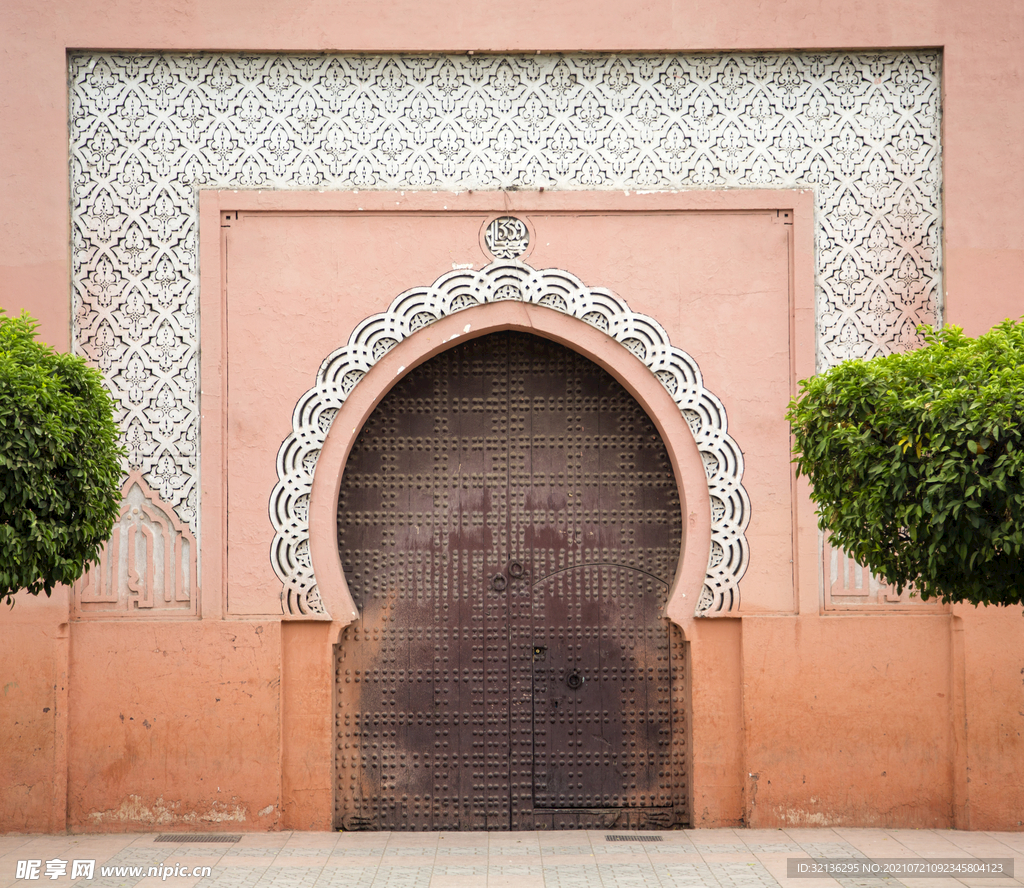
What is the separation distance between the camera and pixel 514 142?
6203mm

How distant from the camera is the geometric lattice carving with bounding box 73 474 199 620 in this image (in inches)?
237

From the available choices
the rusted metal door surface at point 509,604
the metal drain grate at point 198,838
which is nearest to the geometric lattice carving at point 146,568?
the rusted metal door surface at point 509,604

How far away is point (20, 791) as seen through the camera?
582cm

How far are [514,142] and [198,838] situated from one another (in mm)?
4242

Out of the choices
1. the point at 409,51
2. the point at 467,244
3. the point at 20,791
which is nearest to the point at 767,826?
the point at 467,244

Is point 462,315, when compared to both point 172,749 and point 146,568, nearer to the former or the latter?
point 146,568

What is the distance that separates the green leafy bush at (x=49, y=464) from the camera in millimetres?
4164

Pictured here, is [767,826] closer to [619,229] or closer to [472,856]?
[472,856]

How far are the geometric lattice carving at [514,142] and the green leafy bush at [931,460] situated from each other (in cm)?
176

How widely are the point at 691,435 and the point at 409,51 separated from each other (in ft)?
8.96

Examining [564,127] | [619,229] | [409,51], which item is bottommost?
[619,229]

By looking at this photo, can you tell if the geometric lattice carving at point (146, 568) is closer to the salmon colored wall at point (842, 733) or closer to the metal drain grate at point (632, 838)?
the metal drain grate at point (632, 838)

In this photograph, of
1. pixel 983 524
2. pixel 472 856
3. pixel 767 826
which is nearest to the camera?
Answer: pixel 983 524

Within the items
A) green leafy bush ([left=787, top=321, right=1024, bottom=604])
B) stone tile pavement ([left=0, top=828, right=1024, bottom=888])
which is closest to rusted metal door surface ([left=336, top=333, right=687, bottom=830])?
stone tile pavement ([left=0, top=828, right=1024, bottom=888])
